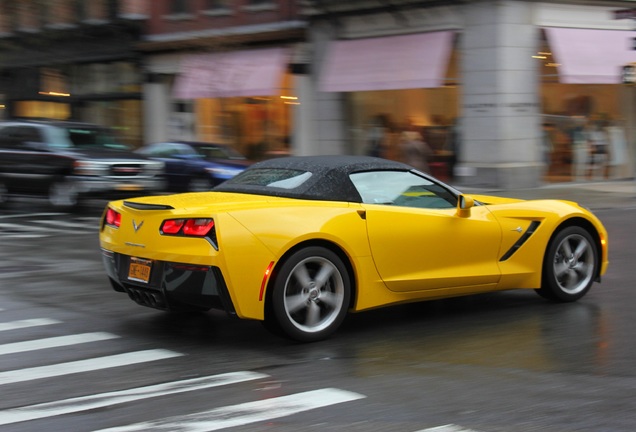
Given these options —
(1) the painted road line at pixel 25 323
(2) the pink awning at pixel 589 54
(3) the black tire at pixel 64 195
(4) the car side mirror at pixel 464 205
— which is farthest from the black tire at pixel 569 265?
(2) the pink awning at pixel 589 54

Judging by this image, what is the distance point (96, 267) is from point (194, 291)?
506cm

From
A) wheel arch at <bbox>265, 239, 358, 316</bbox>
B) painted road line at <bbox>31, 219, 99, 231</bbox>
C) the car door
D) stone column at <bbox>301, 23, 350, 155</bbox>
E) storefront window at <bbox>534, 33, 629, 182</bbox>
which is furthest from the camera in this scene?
stone column at <bbox>301, 23, 350, 155</bbox>

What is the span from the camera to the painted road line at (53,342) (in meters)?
6.83

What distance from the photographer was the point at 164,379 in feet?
19.1

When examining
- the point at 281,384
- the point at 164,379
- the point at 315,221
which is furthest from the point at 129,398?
the point at 315,221

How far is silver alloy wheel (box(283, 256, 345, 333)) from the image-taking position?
263 inches

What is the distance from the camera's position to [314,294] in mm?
6762

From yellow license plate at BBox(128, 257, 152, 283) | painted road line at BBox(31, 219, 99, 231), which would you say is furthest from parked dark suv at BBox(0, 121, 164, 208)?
yellow license plate at BBox(128, 257, 152, 283)

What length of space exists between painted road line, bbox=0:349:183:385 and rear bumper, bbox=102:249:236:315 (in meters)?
0.38

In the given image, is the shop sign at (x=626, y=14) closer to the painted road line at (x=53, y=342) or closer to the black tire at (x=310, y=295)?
the black tire at (x=310, y=295)

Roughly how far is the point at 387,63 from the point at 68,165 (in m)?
10.3

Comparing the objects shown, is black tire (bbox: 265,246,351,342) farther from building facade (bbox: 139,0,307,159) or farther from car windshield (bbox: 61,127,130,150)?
building facade (bbox: 139,0,307,159)

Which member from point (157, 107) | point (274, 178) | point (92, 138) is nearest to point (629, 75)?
point (92, 138)

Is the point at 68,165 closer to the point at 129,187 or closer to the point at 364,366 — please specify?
the point at 129,187
